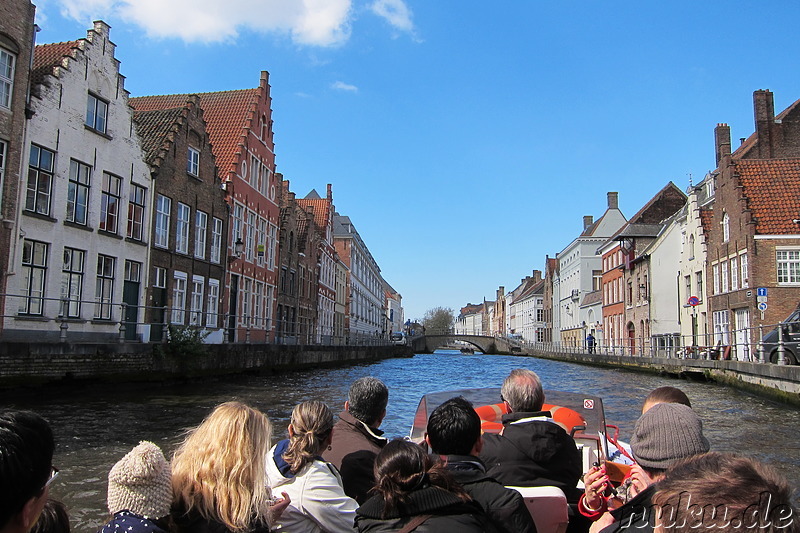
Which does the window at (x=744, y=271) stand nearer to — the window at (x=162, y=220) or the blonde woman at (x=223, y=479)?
the window at (x=162, y=220)

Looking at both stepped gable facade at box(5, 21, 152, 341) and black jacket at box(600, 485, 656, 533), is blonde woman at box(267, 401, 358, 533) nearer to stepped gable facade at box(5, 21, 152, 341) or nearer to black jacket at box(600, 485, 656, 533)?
black jacket at box(600, 485, 656, 533)

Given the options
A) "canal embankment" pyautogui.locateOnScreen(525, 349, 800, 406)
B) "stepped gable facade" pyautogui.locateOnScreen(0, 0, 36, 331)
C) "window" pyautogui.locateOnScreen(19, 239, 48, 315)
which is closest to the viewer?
"stepped gable facade" pyautogui.locateOnScreen(0, 0, 36, 331)

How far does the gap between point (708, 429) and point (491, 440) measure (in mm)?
10068

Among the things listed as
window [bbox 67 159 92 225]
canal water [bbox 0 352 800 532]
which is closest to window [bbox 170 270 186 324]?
canal water [bbox 0 352 800 532]

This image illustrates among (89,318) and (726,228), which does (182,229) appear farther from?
(726,228)

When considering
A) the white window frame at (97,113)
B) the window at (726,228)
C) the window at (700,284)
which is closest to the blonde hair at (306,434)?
the white window frame at (97,113)

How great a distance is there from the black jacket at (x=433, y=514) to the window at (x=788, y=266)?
2959 centimetres

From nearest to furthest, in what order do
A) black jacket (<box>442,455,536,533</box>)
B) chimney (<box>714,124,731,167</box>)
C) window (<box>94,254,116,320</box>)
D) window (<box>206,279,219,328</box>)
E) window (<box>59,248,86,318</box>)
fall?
black jacket (<box>442,455,536,533</box>)
window (<box>59,248,86,318</box>)
window (<box>94,254,116,320</box>)
window (<box>206,279,219,328</box>)
chimney (<box>714,124,731,167</box>)

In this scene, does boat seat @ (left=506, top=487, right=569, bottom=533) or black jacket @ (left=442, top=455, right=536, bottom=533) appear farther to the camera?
boat seat @ (left=506, top=487, right=569, bottom=533)

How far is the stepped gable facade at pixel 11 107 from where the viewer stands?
634 inches

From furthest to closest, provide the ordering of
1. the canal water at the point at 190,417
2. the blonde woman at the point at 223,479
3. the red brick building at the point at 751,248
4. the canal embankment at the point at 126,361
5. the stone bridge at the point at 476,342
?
the stone bridge at the point at 476,342 → the red brick building at the point at 751,248 → the canal embankment at the point at 126,361 → the canal water at the point at 190,417 → the blonde woman at the point at 223,479

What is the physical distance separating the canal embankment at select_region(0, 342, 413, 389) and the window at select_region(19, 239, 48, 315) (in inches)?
104

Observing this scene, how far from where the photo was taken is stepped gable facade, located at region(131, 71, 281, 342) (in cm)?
3008

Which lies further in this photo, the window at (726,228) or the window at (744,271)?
the window at (726,228)
